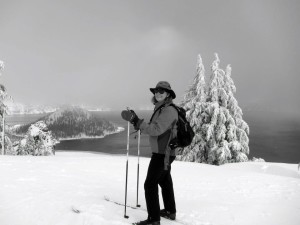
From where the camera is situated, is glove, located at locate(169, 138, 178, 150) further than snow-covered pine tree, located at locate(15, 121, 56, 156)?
Answer: No

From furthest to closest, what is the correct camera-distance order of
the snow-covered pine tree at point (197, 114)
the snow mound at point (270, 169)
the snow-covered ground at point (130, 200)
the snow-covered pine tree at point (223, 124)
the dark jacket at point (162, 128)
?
the snow-covered pine tree at point (197, 114), the snow-covered pine tree at point (223, 124), the snow mound at point (270, 169), the snow-covered ground at point (130, 200), the dark jacket at point (162, 128)

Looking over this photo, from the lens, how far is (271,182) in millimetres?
9492

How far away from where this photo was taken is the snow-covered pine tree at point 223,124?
923 inches

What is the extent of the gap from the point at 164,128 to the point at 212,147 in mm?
21551

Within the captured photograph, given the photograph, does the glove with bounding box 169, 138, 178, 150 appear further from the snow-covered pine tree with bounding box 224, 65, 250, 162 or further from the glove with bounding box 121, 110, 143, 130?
the snow-covered pine tree with bounding box 224, 65, 250, 162

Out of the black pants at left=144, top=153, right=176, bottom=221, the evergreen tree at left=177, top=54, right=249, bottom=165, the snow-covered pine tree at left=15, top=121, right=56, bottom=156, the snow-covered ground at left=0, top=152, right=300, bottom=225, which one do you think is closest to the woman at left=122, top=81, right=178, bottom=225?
the black pants at left=144, top=153, right=176, bottom=221

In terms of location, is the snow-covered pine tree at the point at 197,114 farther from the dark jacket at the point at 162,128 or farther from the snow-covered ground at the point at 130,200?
the dark jacket at the point at 162,128

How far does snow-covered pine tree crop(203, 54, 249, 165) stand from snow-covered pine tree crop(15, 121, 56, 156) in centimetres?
1742

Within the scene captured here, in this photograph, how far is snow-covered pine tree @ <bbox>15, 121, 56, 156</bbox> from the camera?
27.9 m

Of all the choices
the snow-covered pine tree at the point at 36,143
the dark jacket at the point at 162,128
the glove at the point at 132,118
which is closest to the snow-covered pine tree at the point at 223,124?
the snow-covered pine tree at the point at 36,143

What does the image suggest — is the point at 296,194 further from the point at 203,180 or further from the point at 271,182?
the point at 203,180

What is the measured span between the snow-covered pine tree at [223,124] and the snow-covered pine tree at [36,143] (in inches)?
686

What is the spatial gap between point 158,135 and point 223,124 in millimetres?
20686

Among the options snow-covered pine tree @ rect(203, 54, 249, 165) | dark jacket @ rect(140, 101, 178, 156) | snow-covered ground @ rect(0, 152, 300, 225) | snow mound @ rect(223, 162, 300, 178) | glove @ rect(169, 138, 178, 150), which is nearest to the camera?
dark jacket @ rect(140, 101, 178, 156)
